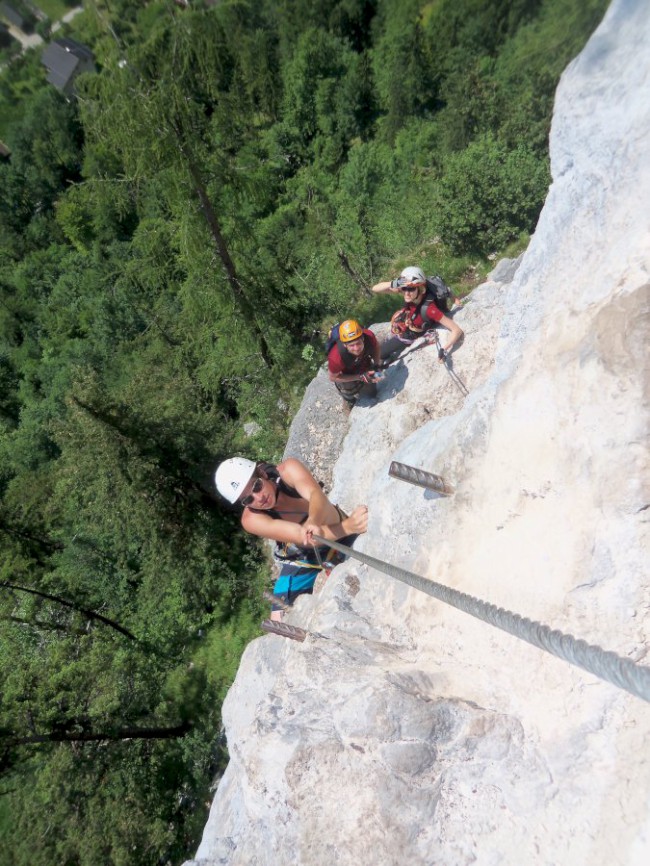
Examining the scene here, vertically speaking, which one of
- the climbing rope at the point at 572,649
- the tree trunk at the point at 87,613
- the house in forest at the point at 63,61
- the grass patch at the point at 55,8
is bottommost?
the tree trunk at the point at 87,613

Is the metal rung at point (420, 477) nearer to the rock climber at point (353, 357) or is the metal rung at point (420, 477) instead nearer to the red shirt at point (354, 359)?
the rock climber at point (353, 357)

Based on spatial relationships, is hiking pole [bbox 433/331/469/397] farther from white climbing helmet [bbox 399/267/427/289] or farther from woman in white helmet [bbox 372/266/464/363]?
white climbing helmet [bbox 399/267/427/289]

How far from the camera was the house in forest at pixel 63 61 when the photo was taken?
166ft

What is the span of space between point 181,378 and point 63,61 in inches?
2266

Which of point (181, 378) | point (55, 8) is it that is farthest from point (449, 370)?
point (55, 8)

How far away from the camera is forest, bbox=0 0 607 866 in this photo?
29.8 feet

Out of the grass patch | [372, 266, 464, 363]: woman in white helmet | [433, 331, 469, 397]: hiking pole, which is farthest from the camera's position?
the grass patch

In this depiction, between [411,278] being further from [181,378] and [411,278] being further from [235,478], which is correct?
[181,378]

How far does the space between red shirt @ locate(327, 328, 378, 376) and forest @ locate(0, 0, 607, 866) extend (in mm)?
3660

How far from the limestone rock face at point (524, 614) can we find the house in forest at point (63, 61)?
206 ft

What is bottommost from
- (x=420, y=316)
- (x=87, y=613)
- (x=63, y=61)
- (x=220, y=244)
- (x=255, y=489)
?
(x=87, y=613)

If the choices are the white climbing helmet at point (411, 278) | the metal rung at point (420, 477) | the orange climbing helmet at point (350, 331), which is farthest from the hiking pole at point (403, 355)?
the metal rung at point (420, 477)

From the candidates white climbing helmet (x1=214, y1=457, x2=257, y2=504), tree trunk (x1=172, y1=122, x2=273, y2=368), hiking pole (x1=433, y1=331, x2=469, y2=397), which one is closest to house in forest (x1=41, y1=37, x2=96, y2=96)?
tree trunk (x1=172, y1=122, x2=273, y2=368)

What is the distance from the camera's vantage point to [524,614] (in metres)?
3.69
